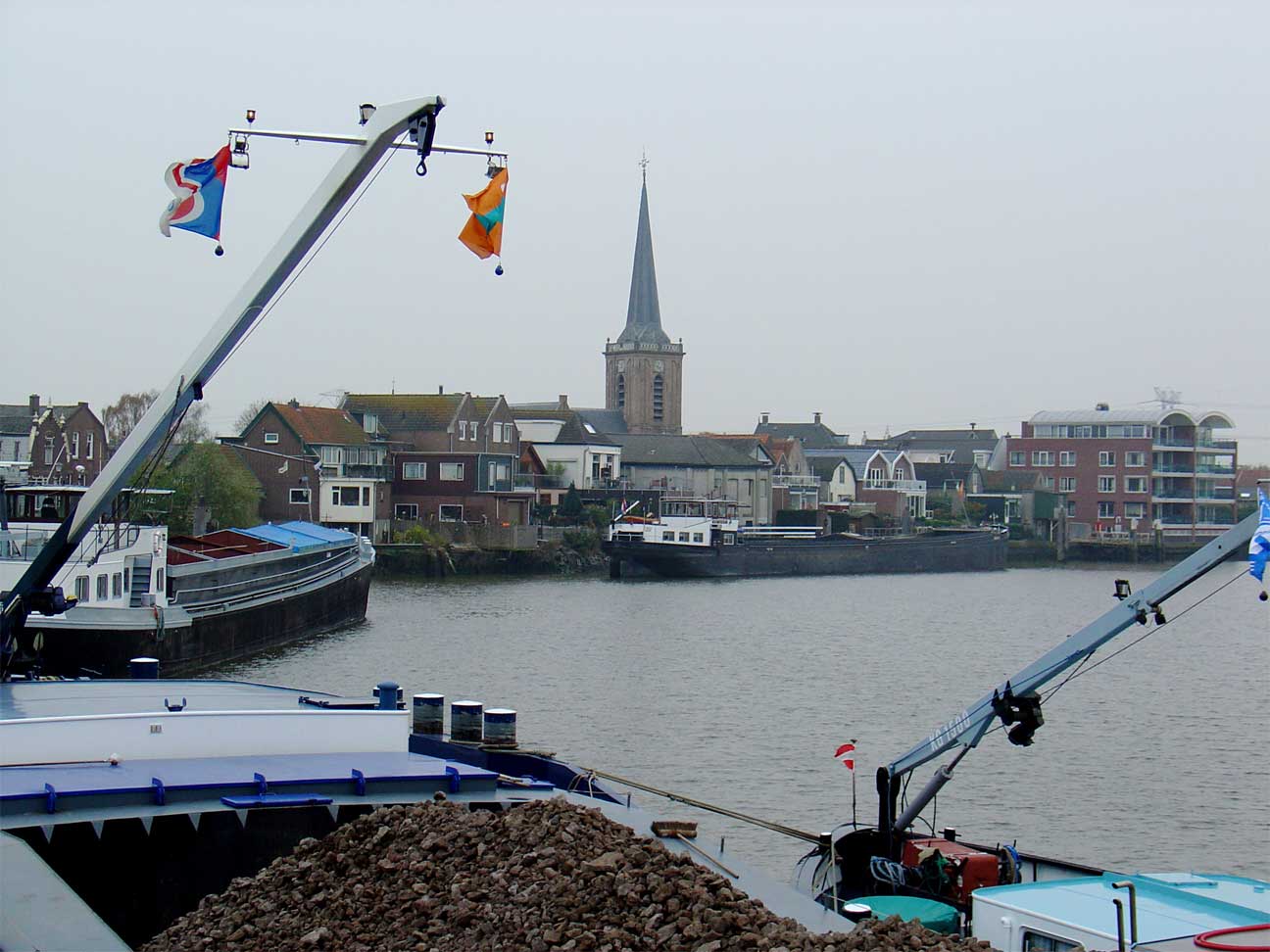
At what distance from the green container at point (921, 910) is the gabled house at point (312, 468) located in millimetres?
56121

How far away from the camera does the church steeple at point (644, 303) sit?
116438 mm

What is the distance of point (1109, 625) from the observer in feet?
40.7

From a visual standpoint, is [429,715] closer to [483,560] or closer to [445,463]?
[483,560]

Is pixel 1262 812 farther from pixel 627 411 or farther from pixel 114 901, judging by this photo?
pixel 627 411

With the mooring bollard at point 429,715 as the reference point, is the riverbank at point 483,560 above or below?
below

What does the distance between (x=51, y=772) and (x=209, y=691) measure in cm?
439

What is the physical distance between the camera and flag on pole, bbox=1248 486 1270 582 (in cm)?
1068

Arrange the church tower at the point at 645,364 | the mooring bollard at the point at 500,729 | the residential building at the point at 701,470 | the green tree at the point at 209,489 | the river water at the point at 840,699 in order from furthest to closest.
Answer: the church tower at the point at 645,364
the residential building at the point at 701,470
the green tree at the point at 209,489
the river water at the point at 840,699
the mooring bollard at the point at 500,729

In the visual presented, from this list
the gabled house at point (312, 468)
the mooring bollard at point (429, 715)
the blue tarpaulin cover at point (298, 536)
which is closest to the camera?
the mooring bollard at point (429, 715)

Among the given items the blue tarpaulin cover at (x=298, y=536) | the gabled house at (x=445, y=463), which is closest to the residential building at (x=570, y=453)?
the gabled house at (x=445, y=463)

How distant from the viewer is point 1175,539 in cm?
9694

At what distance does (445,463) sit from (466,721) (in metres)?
55.6

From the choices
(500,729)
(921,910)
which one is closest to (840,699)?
(500,729)

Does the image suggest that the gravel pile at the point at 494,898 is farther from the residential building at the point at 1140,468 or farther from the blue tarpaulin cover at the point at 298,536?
the residential building at the point at 1140,468
